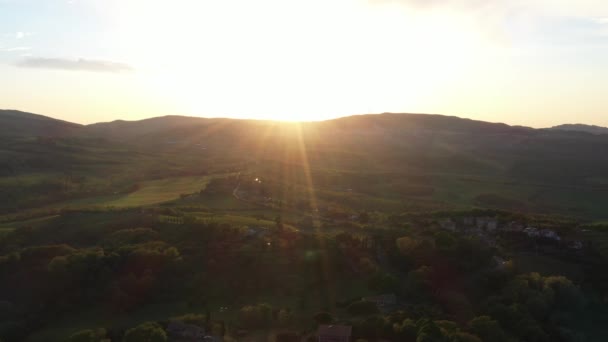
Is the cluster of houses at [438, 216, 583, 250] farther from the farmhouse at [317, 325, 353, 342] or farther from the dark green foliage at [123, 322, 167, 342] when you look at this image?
the dark green foliage at [123, 322, 167, 342]

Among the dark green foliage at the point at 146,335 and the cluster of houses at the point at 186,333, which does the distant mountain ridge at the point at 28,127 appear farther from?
the dark green foliage at the point at 146,335

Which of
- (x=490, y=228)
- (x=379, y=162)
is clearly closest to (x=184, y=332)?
(x=490, y=228)

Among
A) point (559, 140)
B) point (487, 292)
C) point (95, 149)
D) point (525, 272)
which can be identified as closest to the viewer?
point (487, 292)

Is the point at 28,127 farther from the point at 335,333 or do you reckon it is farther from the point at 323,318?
the point at 335,333

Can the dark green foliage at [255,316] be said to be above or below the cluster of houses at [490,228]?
below

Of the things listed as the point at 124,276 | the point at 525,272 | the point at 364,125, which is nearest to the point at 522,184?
the point at 525,272

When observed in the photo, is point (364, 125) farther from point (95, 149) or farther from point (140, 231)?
point (140, 231)

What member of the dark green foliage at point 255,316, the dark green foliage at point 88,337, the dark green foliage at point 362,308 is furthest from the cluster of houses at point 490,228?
the dark green foliage at point 88,337

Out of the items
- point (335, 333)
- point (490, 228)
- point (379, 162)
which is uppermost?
point (490, 228)

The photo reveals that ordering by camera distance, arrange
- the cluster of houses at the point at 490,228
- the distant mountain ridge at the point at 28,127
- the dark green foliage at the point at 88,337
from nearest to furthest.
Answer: the dark green foliage at the point at 88,337 < the cluster of houses at the point at 490,228 < the distant mountain ridge at the point at 28,127
